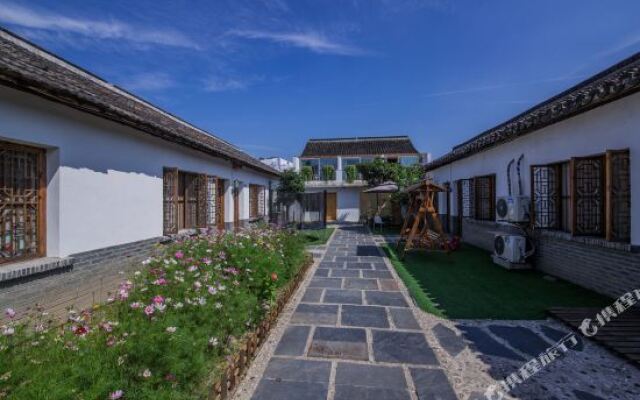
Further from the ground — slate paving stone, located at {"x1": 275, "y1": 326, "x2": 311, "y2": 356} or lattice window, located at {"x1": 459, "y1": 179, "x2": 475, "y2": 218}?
lattice window, located at {"x1": 459, "y1": 179, "x2": 475, "y2": 218}

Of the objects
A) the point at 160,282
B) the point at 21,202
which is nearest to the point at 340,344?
the point at 160,282

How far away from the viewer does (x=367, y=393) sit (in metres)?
2.68

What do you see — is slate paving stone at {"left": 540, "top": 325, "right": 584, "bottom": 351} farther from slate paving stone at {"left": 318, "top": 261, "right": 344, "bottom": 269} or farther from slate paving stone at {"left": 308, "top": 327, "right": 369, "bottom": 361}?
slate paving stone at {"left": 318, "top": 261, "right": 344, "bottom": 269}

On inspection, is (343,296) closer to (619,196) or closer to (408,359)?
(408,359)

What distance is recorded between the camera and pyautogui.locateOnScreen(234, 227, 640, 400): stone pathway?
269 cm

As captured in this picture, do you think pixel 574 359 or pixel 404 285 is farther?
pixel 404 285

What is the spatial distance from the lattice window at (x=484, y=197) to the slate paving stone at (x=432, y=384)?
304 inches

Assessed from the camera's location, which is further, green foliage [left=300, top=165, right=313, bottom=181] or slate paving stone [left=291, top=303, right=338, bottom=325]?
green foliage [left=300, top=165, right=313, bottom=181]

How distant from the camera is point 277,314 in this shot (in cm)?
433

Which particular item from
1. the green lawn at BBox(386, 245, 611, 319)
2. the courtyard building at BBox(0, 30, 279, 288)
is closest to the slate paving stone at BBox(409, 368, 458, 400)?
the green lawn at BBox(386, 245, 611, 319)

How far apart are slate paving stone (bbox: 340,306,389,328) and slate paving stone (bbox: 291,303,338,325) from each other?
0.48 ft

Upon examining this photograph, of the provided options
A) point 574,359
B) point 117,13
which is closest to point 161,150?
point 117,13

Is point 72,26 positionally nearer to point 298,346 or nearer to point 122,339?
point 122,339

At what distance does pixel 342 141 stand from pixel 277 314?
2556 cm
